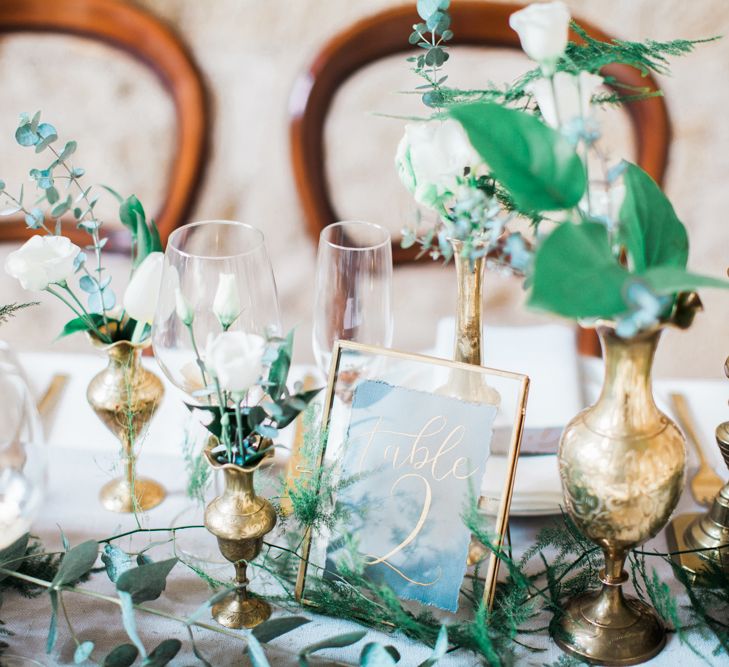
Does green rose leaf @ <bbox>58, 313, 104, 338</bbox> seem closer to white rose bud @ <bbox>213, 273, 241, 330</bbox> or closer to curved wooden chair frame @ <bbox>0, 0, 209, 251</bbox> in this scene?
white rose bud @ <bbox>213, 273, 241, 330</bbox>

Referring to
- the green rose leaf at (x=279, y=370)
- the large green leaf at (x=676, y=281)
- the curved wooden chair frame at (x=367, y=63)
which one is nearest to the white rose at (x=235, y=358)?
the green rose leaf at (x=279, y=370)

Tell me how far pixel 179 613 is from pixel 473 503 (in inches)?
10.9

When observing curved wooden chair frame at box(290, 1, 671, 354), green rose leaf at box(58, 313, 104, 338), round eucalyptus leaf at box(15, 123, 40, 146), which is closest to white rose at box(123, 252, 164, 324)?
green rose leaf at box(58, 313, 104, 338)

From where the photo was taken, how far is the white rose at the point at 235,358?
60 cm

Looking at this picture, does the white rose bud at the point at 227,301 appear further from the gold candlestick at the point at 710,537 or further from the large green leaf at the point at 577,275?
the gold candlestick at the point at 710,537

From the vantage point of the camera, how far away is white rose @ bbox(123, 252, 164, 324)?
837 millimetres

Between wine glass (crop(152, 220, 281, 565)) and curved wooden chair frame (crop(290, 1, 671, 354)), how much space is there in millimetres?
743

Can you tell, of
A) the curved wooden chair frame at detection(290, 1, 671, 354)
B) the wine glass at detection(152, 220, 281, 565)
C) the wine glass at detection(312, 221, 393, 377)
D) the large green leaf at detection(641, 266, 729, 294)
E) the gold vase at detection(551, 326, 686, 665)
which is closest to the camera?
the large green leaf at detection(641, 266, 729, 294)

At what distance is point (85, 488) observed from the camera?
95 centimetres

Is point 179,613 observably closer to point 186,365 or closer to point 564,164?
point 186,365

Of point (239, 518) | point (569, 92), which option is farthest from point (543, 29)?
point (239, 518)

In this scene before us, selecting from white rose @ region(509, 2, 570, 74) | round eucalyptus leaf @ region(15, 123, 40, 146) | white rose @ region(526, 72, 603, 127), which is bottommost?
round eucalyptus leaf @ region(15, 123, 40, 146)

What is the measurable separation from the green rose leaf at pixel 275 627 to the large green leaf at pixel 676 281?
37 centimetres

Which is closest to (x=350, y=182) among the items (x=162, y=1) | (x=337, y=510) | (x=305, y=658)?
(x=162, y=1)
